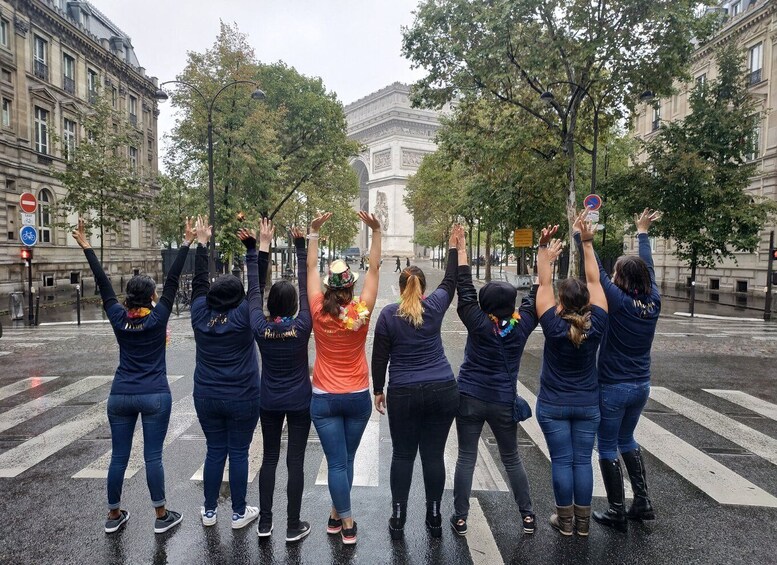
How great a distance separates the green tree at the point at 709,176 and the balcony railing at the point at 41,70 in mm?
30214

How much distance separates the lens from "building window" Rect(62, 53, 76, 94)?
3231 cm

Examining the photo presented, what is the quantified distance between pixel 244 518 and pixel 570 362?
9.06 feet

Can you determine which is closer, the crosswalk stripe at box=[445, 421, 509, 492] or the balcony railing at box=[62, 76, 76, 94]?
the crosswalk stripe at box=[445, 421, 509, 492]

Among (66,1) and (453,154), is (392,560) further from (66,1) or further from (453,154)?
(66,1)

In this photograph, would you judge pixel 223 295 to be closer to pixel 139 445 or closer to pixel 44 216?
pixel 139 445

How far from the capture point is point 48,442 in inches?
253

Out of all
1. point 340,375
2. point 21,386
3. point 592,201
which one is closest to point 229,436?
point 340,375

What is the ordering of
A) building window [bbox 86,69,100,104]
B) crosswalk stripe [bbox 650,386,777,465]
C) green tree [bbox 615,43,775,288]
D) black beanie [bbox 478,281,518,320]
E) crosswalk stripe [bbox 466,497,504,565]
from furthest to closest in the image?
building window [bbox 86,69,100,104] → green tree [bbox 615,43,775,288] → crosswalk stripe [bbox 650,386,777,465] → black beanie [bbox 478,281,518,320] → crosswalk stripe [bbox 466,497,504,565]

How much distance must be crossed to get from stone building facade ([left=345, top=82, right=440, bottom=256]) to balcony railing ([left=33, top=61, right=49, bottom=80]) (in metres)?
59.6

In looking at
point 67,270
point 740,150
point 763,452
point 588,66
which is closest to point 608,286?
point 763,452

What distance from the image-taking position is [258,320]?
4.03m

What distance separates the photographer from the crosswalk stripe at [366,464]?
17.2 feet

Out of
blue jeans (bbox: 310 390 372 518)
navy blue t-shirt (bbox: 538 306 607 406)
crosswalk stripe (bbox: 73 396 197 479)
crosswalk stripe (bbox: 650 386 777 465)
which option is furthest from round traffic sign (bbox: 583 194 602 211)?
blue jeans (bbox: 310 390 372 518)

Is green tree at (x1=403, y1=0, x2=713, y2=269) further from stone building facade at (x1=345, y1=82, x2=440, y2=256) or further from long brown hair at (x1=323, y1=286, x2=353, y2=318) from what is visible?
stone building facade at (x1=345, y1=82, x2=440, y2=256)
